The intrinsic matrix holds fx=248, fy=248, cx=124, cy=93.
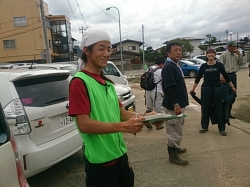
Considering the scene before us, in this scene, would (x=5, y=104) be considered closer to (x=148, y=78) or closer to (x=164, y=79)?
(x=164, y=79)

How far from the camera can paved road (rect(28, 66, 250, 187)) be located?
330 centimetres

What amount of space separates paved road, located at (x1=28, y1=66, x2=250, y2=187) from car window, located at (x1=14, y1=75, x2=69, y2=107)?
3.78 feet

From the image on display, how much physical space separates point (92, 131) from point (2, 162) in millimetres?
570

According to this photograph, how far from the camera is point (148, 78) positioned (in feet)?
18.7

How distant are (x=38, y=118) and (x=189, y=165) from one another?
2.30 meters

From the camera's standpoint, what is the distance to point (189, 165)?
3.75m

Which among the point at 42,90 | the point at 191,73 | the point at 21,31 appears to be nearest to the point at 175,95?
the point at 42,90

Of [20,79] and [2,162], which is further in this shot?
[20,79]

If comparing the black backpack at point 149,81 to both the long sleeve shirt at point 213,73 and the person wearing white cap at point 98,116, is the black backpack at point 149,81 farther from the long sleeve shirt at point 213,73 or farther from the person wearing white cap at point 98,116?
the person wearing white cap at point 98,116

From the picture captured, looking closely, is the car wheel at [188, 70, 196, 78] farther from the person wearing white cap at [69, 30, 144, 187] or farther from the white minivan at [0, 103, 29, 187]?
the white minivan at [0, 103, 29, 187]

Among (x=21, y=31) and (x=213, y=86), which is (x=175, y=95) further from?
(x=21, y=31)

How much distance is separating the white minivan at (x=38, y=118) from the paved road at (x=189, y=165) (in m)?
0.61

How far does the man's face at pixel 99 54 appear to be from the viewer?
1800mm

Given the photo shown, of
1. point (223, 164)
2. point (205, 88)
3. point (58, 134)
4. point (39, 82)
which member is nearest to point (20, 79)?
point (39, 82)
